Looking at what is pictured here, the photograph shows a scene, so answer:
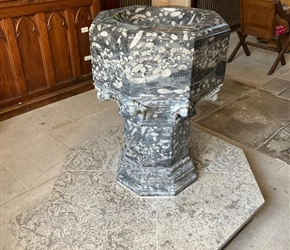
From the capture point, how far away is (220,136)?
233 cm

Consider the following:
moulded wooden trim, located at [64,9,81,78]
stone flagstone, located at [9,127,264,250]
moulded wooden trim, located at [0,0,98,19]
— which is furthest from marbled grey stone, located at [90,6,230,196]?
moulded wooden trim, located at [64,9,81,78]

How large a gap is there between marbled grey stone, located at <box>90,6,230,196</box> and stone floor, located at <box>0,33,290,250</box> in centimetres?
48

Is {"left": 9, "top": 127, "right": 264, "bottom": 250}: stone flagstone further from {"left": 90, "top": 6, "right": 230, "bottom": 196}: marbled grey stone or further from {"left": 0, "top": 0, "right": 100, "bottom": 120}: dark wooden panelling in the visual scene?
{"left": 0, "top": 0, "right": 100, "bottom": 120}: dark wooden panelling

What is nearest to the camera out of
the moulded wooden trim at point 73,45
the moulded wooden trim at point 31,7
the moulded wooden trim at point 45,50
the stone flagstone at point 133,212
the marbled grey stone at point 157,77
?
the marbled grey stone at point 157,77

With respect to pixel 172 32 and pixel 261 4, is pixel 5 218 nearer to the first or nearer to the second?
pixel 172 32

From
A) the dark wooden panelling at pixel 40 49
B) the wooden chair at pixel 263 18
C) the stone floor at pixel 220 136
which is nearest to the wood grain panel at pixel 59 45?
the dark wooden panelling at pixel 40 49

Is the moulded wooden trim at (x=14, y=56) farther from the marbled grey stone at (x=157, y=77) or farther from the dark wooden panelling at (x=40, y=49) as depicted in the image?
the marbled grey stone at (x=157, y=77)

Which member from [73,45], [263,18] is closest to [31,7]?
[73,45]

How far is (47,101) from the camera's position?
9.07 ft

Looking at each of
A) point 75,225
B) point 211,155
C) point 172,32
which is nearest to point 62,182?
point 75,225

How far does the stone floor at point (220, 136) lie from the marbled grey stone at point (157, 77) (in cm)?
48

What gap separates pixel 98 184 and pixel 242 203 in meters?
0.72

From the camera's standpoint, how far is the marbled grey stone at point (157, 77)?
3.95 feet

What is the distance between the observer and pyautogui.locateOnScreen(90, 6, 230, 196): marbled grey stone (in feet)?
3.95
